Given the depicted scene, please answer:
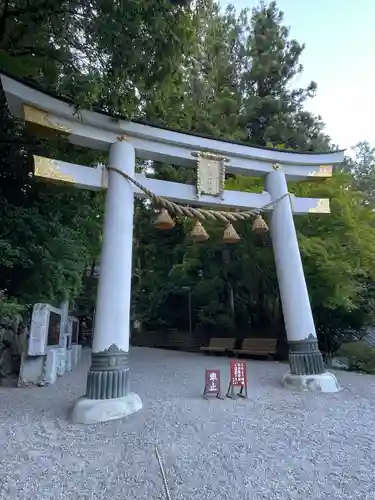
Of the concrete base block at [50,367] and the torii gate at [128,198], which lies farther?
the concrete base block at [50,367]

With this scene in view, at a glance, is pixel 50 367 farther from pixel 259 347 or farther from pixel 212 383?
pixel 259 347

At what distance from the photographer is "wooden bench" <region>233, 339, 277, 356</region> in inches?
409

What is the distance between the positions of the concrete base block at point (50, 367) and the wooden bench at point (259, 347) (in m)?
5.80

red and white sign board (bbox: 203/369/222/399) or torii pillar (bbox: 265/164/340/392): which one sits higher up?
torii pillar (bbox: 265/164/340/392)

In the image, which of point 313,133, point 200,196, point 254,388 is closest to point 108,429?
point 254,388

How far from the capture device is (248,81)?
46.5 ft

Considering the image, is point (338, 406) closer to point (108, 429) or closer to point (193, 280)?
point (108, 429)

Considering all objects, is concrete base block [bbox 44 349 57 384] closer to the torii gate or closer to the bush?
the torii gate

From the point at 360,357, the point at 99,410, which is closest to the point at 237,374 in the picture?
the point at 99,410

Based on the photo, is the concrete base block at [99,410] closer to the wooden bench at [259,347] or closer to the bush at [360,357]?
the bush at [360,357]

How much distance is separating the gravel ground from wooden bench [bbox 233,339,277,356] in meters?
5.13

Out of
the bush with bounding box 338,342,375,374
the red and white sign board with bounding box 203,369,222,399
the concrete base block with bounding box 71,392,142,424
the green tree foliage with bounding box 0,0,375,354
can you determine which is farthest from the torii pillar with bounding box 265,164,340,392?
the bush with bounding box 338,342,375,374

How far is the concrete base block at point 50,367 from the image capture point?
6.97 metres

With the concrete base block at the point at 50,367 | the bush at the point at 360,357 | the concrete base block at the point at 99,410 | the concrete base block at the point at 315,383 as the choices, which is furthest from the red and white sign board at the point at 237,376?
the bush at the point at 360,357
